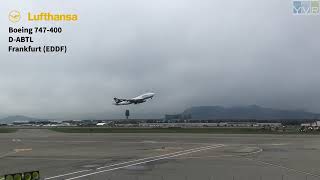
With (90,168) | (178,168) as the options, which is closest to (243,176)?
(178,168)

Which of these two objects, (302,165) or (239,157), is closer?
(302,165)

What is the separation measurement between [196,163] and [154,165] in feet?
11.9

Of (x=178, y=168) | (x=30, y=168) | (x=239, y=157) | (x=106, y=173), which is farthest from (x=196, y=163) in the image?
(x=30, y=168)

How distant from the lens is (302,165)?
34.6m

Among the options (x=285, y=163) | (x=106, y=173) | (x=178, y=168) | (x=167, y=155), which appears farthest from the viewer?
(x=167, y=155)

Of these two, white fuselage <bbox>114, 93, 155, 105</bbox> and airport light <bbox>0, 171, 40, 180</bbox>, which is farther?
white fuselage <bbox>114, 93, 155, 105</bbox>

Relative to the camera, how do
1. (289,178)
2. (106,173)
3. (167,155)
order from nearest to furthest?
(289,178), (106,173), (167,155)

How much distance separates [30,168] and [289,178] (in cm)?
2015

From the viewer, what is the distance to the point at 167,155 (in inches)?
1751

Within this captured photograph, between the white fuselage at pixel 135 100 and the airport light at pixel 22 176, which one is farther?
the white fuselage at pixel 135 100

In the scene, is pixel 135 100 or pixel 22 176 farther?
pixel 135 100

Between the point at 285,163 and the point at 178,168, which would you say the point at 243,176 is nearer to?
the point at 178,168

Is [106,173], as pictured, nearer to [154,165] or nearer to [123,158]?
[154,165]

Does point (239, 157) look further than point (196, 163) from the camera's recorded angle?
Yes
